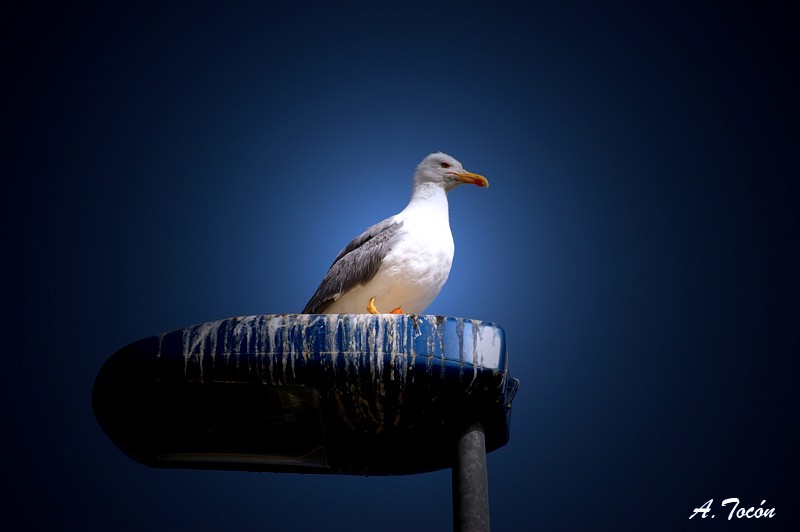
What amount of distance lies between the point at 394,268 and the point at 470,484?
74.9 inches

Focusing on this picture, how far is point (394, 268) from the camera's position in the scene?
16.3 ft

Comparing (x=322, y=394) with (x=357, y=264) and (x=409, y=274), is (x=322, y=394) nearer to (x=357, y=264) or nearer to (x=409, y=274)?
(x=409, y=274)

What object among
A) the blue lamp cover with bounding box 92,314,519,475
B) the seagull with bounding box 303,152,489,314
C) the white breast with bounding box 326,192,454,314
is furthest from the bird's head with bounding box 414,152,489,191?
the blue lamp cover with bounding box 92,314,519,475

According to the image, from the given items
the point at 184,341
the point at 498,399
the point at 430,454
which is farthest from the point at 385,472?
the point at 184,341

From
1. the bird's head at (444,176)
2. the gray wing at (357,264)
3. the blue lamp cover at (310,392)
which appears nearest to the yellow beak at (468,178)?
the bird's head at (444,176)

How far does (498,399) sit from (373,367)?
497mm

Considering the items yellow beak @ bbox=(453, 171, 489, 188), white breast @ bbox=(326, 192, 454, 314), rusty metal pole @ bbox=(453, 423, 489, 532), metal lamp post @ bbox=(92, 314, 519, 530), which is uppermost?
yellow beak @ bbox=(453, 171, 489, 188)

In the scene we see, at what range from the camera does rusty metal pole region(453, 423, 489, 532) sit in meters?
3.15

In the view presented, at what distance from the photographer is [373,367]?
3.09m

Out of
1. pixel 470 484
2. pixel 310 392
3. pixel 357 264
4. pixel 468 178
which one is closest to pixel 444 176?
pixel 468 178

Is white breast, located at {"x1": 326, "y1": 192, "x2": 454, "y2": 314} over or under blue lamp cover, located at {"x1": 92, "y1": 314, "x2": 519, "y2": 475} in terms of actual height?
over

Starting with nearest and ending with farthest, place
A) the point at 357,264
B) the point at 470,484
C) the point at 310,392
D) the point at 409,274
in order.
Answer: the point at 470,484, the point at 310,392, the point at 409,274, the point at 357,264

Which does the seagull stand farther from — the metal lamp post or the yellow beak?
the metal lamp post

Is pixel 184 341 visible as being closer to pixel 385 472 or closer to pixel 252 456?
pixel 252 456
